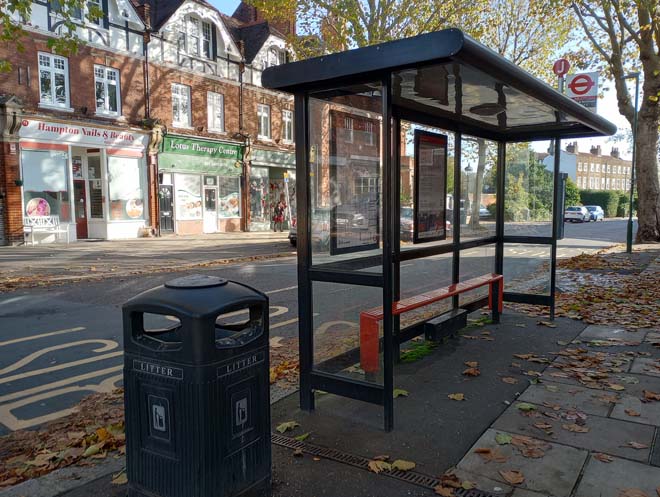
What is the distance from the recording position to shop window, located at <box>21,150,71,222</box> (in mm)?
18406

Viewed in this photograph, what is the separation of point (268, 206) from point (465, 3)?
1433 centimetres

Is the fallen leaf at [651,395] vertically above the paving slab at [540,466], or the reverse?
the paving slab at [540,466]

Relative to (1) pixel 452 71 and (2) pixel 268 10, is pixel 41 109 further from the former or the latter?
(1) pixel 452 71

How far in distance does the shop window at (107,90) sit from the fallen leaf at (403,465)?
800 inches

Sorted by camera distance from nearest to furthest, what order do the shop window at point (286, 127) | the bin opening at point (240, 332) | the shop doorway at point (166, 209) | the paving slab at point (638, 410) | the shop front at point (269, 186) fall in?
the bin opening at point (240, 332) → the paving slab at point (638, 410) → the shop doorway at point (166, 209) → the shop front at point (269, 186) → the shop window at point (286, 127)

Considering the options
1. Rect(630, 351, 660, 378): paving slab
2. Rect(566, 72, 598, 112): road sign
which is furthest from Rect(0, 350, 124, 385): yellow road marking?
Rect(566, 72, 598, 112): road sign

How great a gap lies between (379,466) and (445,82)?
2943 millimetres

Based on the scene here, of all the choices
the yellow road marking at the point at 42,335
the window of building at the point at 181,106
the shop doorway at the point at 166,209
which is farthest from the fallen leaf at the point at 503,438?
the window of building at the point at 181,106

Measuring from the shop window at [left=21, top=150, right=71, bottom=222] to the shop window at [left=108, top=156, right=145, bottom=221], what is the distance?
175 centimetres

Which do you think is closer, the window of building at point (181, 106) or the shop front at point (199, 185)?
the shop front at point (199, 185)

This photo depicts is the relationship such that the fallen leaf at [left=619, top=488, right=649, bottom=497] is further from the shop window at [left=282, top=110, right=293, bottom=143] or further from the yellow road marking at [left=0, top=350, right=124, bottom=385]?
the shop window at [left=282, top=110, right=293, bottom=143]

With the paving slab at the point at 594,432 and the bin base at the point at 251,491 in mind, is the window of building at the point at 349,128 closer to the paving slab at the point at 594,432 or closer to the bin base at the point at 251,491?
the paving slab at the point at 594,432

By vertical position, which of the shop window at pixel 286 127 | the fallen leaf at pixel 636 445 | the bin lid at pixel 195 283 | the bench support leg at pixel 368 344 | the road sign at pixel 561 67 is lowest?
the fallen leaf at pixel 636 445

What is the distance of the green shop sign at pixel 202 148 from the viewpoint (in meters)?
23.1
